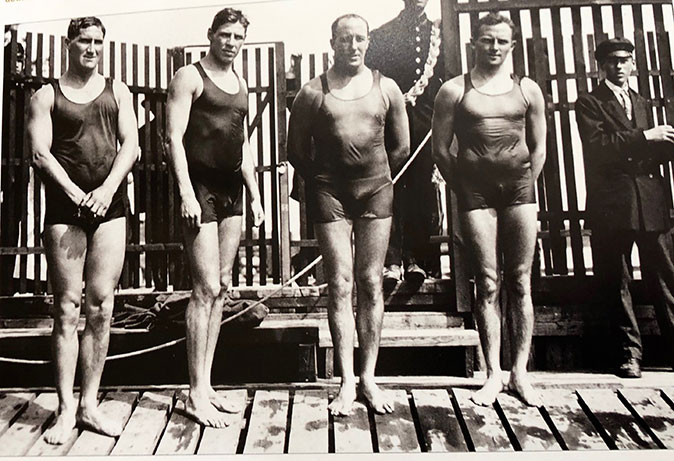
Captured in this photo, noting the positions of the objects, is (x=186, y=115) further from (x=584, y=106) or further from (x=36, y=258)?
(x=584, y=106)

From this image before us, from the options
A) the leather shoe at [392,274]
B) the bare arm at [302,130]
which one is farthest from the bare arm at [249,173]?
the leather shoe at [392,274]

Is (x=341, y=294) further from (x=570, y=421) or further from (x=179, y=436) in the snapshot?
(x=570, y=421)

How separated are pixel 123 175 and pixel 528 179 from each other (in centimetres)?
134

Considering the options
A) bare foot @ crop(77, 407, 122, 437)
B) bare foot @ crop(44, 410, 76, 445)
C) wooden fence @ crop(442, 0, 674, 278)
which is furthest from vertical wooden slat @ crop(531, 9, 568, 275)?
bare foot @ crop(44, 410, 76, 445)

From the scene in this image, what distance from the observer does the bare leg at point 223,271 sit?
1.81 meters

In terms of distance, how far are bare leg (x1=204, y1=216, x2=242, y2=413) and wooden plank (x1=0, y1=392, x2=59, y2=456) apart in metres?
0.52

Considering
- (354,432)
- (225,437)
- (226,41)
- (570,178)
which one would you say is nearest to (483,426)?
(354,432)

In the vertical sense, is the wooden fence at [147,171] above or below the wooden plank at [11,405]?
above

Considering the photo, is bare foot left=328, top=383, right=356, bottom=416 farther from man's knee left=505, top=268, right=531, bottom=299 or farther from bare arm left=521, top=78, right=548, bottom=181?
bare arm left=521, top=78, right=548, bottom=181

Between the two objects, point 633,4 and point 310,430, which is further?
point 633,4

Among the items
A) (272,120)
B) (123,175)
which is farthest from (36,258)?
(272,120)

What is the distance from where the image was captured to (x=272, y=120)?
2.02 meters

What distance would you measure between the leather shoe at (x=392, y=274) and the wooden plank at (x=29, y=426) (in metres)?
1.15

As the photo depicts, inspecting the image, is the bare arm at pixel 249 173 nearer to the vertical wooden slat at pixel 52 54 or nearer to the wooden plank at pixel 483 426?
the vertical wooden slat at pixel 52 54
